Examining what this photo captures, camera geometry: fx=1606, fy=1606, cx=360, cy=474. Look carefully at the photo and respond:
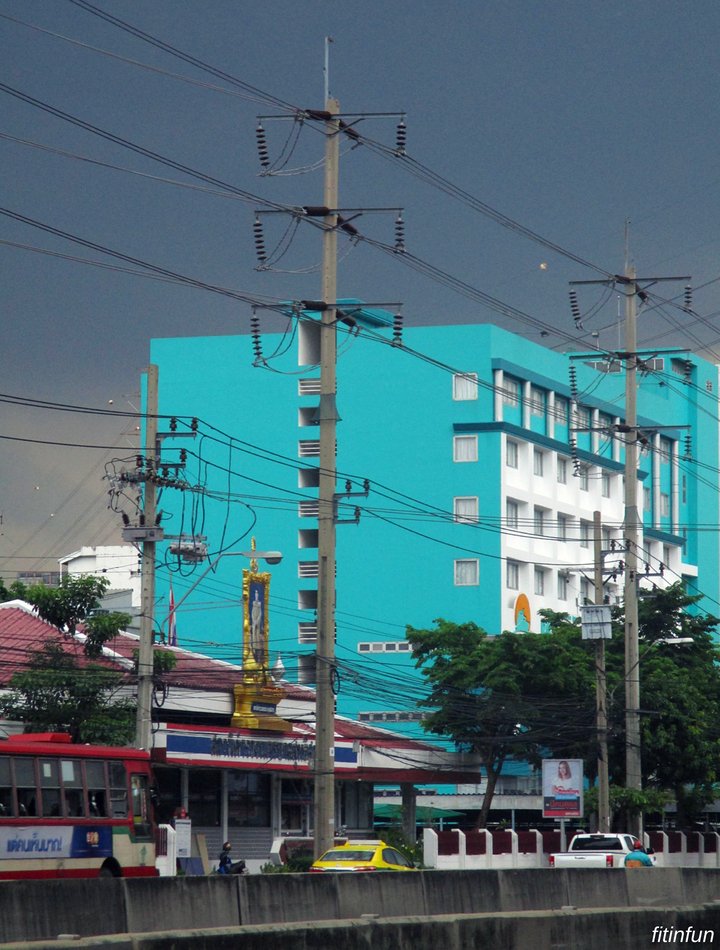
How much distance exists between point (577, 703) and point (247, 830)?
16.2 m

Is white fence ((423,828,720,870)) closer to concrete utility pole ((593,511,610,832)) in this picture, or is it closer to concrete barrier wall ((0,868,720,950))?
concrete utility pole ((593,511,610,832))

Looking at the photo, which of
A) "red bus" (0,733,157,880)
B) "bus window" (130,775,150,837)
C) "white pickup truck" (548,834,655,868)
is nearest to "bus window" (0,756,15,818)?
"red bus" (0,733,157,880)

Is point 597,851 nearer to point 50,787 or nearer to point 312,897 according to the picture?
point 50,787

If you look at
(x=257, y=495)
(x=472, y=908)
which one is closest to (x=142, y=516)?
(x=472, y=908)

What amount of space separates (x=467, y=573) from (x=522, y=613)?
3.64 m

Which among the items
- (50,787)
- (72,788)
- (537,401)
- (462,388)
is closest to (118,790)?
(72,788)

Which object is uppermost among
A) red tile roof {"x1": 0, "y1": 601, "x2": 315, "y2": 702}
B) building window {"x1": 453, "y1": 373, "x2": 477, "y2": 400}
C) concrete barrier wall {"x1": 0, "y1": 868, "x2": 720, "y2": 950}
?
building window {"x1": 453, "y1": 373, "x2": 477, "y2": 400}

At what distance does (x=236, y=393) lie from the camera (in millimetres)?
84500

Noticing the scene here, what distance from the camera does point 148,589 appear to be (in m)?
36.0

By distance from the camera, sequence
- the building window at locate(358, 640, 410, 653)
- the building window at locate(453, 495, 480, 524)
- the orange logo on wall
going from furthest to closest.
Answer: the orange logo on wall, the building window at locate(453, 495, 480, 524), the building window at locate(358, 640, 410, 653)

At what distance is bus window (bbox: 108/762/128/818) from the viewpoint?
30141 mm

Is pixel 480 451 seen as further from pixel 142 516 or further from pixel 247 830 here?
pixel 142 516

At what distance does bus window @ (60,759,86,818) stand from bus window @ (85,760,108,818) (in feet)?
0.85

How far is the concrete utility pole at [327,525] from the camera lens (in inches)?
1201
